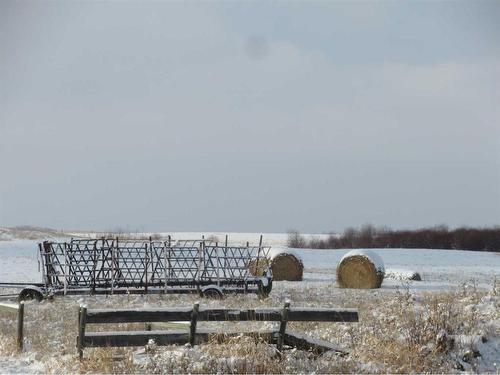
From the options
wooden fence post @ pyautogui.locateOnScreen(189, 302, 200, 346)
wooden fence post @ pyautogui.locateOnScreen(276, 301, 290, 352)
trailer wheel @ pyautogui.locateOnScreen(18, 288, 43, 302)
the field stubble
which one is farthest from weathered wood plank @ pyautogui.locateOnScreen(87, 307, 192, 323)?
trailer wheel @ pyautogui.locateOnScreen(18, 288, 43, 302)

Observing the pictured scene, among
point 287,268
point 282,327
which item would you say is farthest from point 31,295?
point 282,327

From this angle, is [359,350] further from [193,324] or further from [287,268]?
[287,268]

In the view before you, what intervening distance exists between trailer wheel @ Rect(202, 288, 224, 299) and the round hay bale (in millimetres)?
6121

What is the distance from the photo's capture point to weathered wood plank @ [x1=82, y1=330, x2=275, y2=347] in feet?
35.0

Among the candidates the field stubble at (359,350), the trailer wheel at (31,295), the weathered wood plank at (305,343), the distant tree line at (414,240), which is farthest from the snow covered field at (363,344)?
the distant tree line at (414,240)

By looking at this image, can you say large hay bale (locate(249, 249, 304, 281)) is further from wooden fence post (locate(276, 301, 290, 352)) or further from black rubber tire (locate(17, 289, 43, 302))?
wooden fence post (locate(276, 301, 290, 352))

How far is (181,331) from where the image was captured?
11.1 metres

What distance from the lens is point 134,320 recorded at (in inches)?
434

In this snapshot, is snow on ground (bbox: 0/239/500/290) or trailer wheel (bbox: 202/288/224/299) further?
snow on ground (bbox: 0/239/500/290)

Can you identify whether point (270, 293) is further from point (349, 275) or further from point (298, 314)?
point (298, 314)

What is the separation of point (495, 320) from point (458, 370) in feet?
6.76

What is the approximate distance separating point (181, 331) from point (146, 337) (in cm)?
57

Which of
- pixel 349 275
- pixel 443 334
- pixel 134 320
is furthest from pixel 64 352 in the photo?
pixel 349 275

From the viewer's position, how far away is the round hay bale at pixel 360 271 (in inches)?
966
